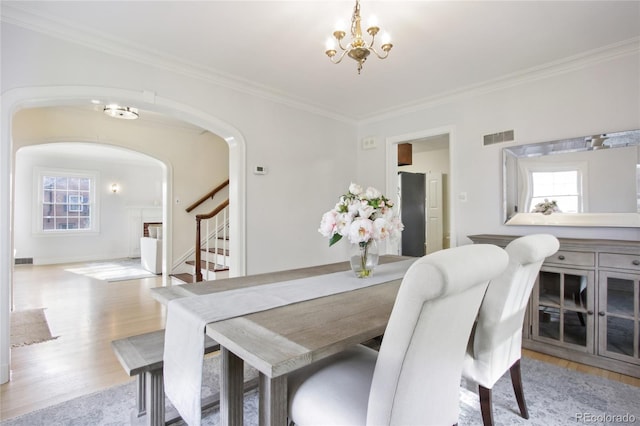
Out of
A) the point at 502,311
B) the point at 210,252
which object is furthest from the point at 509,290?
the point at 210,252

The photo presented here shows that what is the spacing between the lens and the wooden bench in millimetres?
1416

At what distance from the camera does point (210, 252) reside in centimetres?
495

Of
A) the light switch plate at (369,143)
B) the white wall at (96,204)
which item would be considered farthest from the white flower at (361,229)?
the white wall at (96,204)

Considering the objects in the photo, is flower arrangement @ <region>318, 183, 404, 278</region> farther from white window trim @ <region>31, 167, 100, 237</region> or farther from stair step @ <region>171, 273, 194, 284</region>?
white window trim @ <region>31, 167, 100, 237</region>

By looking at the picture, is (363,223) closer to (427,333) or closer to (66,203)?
(427,333)

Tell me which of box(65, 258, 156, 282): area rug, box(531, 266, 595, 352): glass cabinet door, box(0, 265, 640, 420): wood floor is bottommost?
box(0, 265, 640, 420): wood floor

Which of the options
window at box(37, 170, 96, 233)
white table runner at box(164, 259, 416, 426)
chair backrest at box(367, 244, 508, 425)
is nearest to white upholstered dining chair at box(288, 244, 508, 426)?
chair backrest at box(367, 244, 508, 425)

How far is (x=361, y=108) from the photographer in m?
4.00

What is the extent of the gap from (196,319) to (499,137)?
3227mm

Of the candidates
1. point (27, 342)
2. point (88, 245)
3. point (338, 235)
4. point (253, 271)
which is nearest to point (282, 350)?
point (338, 235)

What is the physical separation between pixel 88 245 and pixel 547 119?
29.5ft

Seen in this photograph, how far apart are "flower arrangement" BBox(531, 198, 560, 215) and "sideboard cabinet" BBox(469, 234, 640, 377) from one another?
1.71 feet

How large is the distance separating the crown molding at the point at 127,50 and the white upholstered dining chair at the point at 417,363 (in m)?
2.73

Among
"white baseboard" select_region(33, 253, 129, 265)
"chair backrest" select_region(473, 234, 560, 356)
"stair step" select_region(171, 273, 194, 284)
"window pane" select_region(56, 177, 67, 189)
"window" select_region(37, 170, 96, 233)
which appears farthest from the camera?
"window pane" select_region(56, 177, 67, 189)
